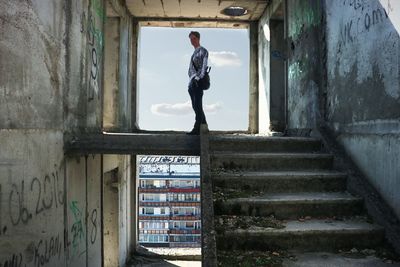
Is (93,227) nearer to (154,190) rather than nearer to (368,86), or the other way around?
(368,86)

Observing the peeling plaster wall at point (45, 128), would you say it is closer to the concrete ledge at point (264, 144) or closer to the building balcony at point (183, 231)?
the concrete ledge at point (264, 144)

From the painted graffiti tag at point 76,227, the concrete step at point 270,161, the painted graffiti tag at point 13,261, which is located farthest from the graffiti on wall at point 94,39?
the painted graffiti tag at point 13,261

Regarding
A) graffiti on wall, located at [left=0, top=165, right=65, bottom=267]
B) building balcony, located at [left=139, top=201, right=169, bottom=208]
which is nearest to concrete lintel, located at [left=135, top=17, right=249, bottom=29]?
graffiti on wall, located at [left=0, top=165, right=65, bottom=267]

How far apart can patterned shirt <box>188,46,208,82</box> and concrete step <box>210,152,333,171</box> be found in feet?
4.55

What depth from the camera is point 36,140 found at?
385cm

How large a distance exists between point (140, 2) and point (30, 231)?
7381mm

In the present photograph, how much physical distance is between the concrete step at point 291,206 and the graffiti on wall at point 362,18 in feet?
6.46

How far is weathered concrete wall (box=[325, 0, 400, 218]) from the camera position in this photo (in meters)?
3.77

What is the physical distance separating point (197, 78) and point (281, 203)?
2.43 meters

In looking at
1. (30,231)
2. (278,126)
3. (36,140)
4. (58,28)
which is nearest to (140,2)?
(278,126)

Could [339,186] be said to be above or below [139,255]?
above

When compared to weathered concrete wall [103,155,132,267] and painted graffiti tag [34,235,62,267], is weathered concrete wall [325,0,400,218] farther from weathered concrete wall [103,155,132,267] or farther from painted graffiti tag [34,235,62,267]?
weathered concrete wall [103,155,132,267]

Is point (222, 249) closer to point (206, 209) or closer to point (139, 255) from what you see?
point (206, 209)

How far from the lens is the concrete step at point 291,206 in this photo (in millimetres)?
4031
